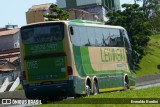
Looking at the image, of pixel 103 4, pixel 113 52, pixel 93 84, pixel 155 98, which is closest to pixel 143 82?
pixel 113 52

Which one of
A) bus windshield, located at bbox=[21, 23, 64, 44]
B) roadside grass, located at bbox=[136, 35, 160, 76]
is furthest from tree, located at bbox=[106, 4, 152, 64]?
bus windshield, located at bbox=[21, 23, 64, 44]

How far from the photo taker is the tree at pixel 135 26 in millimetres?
74562

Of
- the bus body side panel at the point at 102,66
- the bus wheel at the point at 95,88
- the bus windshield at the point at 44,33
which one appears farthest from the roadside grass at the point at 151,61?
the bus windshield at the point at 44,33

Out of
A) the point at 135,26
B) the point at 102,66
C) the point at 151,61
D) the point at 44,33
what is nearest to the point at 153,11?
the point at 151,61

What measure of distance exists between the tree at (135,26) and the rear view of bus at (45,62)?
168 feet

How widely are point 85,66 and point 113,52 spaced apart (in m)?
5.21

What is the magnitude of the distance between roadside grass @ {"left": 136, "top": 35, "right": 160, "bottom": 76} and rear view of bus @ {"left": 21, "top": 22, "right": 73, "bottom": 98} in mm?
53432

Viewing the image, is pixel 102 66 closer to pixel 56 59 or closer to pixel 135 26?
pixel 56 59

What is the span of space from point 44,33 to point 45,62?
1345 millimetres

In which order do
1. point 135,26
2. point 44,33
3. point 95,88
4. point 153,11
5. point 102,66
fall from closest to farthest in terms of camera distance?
point 44,33, point 95,88, point 102,66, point 135,26, point 153,11

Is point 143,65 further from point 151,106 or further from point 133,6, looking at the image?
point 151,106

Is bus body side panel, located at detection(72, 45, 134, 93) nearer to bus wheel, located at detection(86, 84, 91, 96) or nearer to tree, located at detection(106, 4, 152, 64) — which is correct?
bus wheel, located at detection(86, 84, 91, 96)

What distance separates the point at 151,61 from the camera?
86500 mm

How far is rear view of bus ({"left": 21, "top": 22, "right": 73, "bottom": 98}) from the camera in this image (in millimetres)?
22906
